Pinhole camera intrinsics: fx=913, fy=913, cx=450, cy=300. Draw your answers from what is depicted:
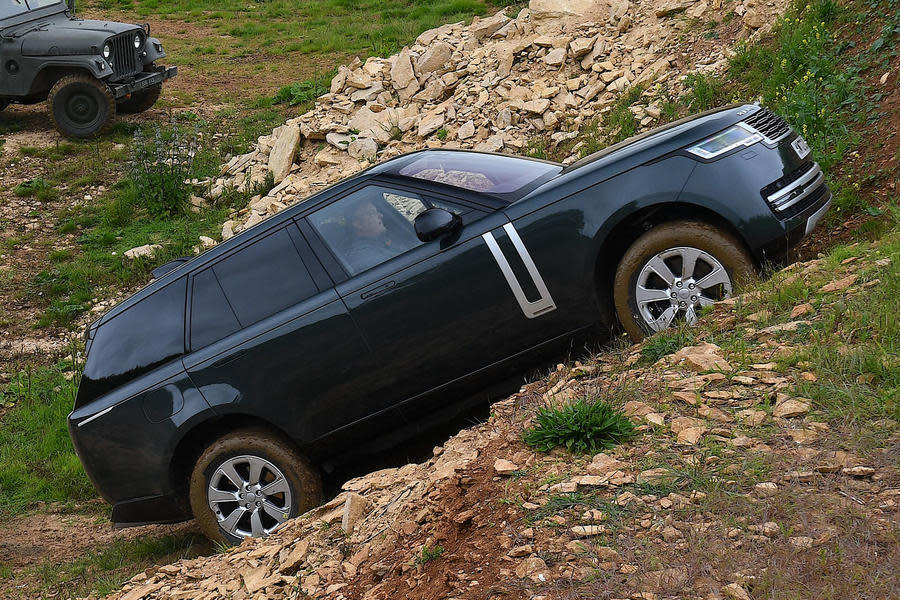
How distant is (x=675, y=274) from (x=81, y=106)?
12823mm

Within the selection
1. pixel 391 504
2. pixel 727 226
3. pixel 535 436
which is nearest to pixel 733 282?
pixel 727 226

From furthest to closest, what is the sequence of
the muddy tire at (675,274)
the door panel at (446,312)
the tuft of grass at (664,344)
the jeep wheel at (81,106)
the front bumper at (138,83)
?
the front bumper at (138,83), the jeep wheel at (81,106), the door panel at (446,312), the muddy tire at (675,274), the tuft of grass at (664,344)

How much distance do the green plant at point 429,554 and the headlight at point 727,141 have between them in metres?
2.67

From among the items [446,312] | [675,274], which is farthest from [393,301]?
[675,274]

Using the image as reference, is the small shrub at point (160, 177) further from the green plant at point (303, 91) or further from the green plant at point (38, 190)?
the green plant at point (303, 91)

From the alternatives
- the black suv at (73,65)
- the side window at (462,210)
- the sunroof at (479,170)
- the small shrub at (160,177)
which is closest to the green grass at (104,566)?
the side window at (462,210)

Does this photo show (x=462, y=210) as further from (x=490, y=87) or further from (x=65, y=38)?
(x=65, y=38)

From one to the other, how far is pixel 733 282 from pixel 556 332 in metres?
0.97

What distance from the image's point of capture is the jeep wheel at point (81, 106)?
14.8 m

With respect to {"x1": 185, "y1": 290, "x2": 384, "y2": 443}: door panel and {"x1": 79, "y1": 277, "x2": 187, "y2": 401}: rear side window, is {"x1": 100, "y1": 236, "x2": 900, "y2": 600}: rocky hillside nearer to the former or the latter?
{"x1": 185, "y1": 290, "x2": 384, "y2": 443}: door panel

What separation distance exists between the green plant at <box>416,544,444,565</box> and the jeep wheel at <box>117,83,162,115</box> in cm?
1410

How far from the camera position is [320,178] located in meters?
11.4

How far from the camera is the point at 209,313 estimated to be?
212 inches

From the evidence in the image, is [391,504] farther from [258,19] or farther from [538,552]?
[258,19]
